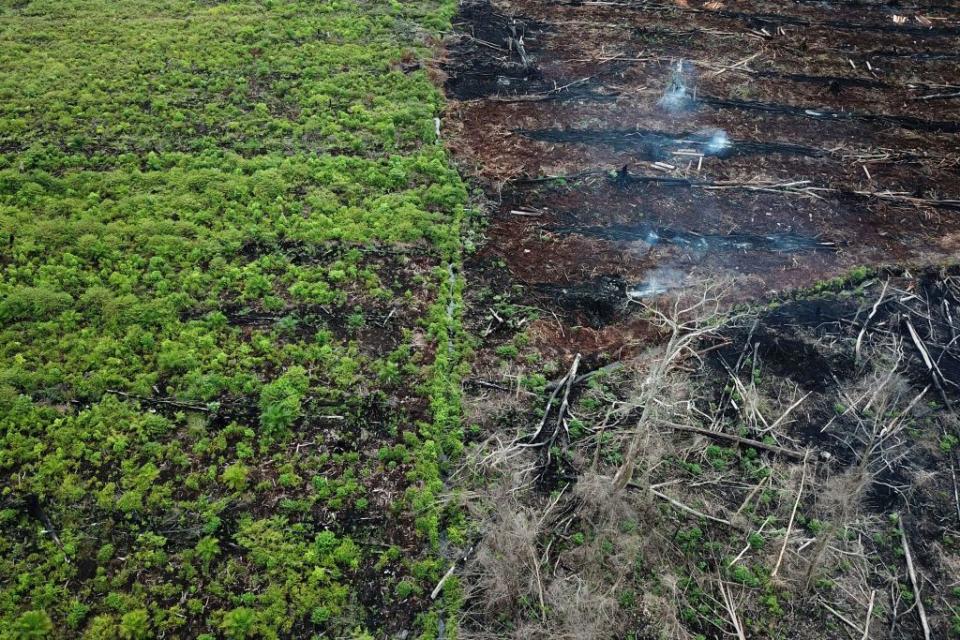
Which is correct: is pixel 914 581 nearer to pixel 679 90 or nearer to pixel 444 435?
pixel 444 435

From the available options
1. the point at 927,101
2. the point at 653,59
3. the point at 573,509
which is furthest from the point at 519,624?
the point at 927,101

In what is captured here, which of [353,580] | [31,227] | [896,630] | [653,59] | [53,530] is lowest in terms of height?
[896,630]

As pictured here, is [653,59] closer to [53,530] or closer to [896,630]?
[896,630]

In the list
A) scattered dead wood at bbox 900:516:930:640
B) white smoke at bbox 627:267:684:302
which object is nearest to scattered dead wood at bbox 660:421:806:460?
scattered dead wood at bbox 900:516:930:640

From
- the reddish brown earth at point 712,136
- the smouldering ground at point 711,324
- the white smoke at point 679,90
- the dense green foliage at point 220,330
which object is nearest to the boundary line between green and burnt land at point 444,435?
the dense green foliage at point 220,330

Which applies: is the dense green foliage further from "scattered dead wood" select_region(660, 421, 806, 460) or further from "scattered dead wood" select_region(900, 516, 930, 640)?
"scattered dead wood" select_region(900, 516, 930, 640)
